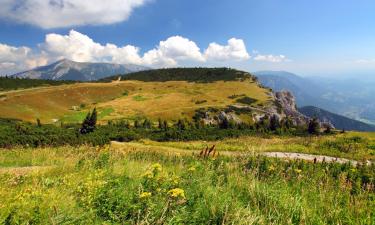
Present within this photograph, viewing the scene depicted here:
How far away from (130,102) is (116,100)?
30.5 ft

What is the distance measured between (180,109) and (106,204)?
128 metres

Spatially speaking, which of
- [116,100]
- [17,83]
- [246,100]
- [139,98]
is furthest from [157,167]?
[17,83]

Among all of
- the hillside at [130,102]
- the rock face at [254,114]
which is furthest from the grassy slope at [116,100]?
the rock face at [254,114]

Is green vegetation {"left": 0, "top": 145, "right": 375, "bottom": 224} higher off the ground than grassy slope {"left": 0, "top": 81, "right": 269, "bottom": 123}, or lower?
higher

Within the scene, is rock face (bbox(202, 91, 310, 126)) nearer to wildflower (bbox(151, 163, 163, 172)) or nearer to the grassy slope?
the grassy slope

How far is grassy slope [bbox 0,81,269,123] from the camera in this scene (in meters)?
116

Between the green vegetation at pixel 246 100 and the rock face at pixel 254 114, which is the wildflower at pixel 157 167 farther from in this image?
the green vegetation at pixel 246 100

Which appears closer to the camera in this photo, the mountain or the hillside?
the hillside

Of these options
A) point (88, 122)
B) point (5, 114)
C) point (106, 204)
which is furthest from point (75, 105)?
point (106, 204)

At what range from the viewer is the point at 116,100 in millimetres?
158500

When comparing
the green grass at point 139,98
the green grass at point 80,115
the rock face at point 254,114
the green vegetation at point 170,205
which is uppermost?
the green vegetation at point 170,205

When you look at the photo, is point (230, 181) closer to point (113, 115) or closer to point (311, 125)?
point (311, 125)

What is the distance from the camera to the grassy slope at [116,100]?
116m

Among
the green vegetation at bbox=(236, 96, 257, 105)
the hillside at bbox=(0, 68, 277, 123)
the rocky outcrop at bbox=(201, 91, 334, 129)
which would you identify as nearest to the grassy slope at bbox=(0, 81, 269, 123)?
the hillside at bbox=(0, 68, 277, 123)
